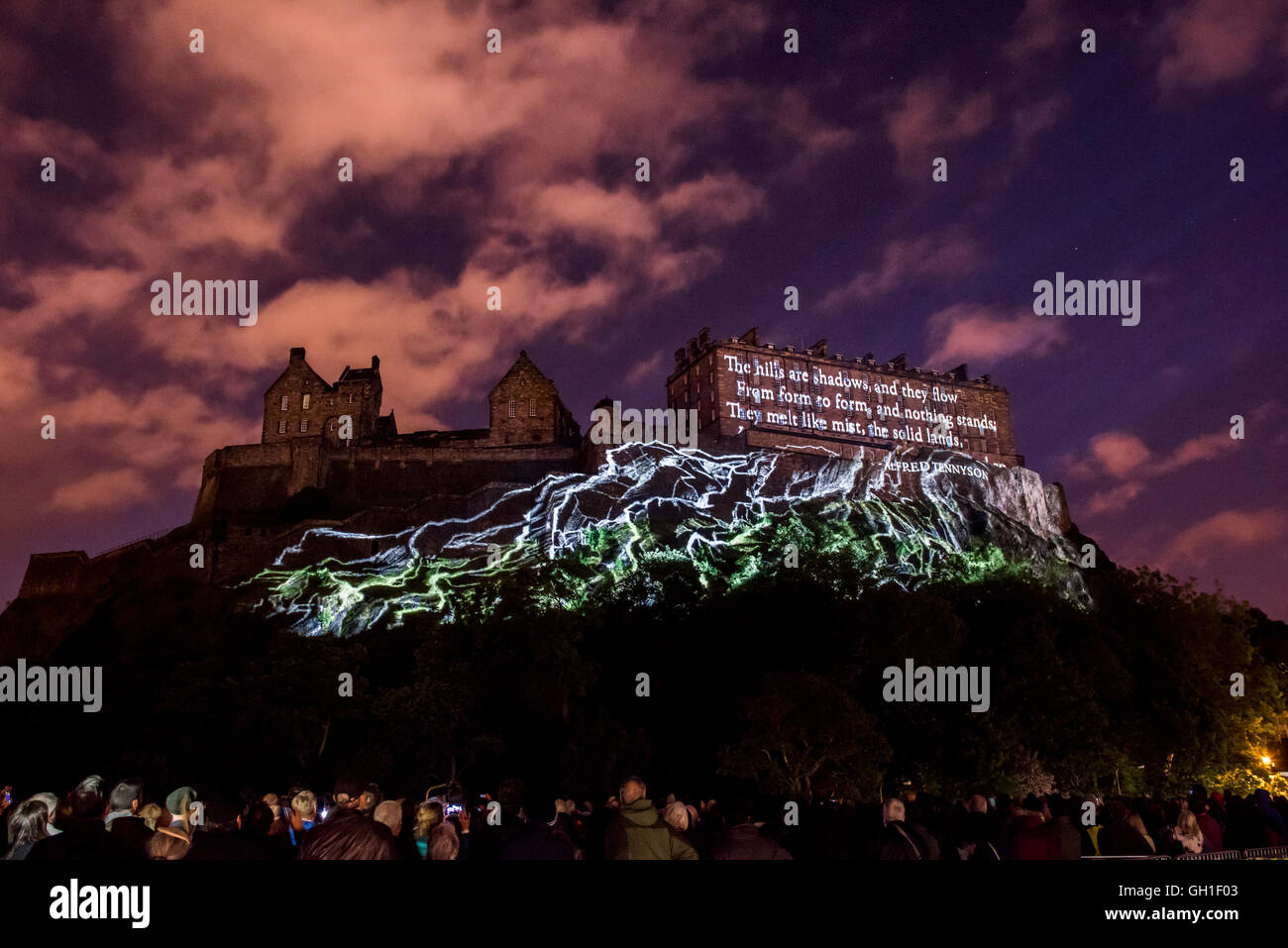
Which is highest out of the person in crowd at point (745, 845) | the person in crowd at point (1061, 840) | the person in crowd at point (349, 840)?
the person in crowd at point (349, 840)

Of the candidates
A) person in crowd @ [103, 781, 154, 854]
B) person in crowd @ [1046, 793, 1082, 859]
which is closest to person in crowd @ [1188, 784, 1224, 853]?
person in crowd @ [1046, 793, 1082, 859]

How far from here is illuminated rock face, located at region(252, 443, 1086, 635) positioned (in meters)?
52.9

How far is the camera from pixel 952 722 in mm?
38812

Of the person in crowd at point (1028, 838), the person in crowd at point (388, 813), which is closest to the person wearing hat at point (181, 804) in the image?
the person in crowd at point (388, 813)

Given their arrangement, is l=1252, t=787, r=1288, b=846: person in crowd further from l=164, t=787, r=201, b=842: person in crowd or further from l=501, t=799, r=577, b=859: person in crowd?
l=164, t=787, r=201, b=842: person in crowd

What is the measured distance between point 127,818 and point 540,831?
129 inches

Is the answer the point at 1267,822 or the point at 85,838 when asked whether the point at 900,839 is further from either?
the point at 1267,822

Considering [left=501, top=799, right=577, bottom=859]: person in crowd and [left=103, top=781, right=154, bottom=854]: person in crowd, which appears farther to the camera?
[left=501, top=799, right=577, bottom=859]: person in crowd

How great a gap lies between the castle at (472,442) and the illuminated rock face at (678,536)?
195 centimetres

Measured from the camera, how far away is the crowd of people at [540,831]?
6.63 m

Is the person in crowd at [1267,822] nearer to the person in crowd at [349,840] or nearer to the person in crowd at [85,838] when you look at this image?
the person in crowd at [349,840]

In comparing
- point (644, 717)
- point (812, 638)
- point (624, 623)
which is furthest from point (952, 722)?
point (624, 623)
